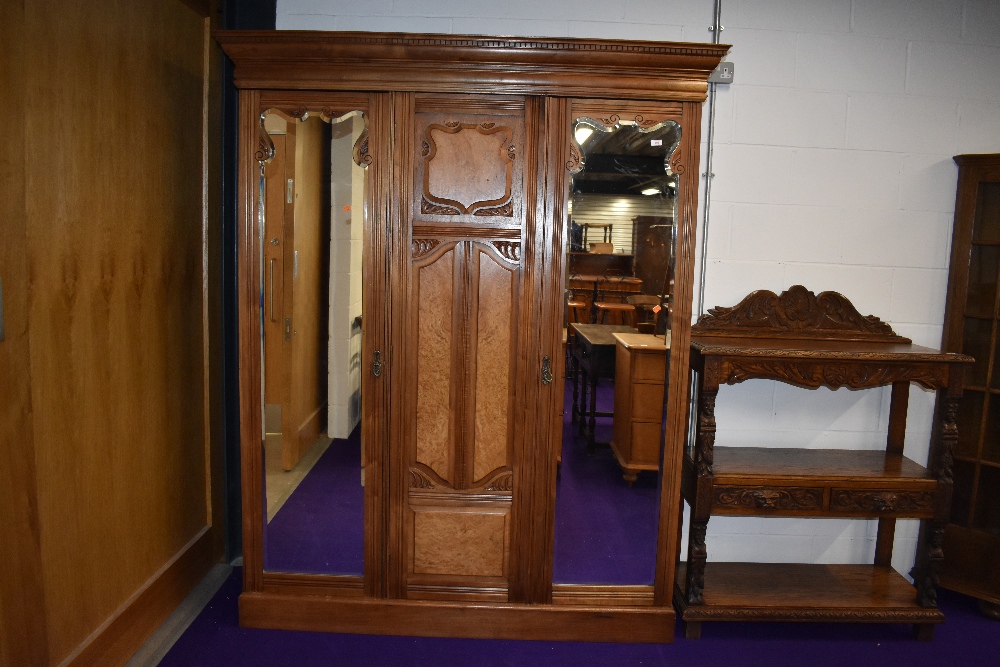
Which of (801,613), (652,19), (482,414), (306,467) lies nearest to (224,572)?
(306,467)

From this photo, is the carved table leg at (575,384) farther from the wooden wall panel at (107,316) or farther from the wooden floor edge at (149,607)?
the wooden floor edge at (149,607)

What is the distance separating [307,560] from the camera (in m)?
2.25

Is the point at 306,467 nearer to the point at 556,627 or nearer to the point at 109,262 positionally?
the point at 109,262

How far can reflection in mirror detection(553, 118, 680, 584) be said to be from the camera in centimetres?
206

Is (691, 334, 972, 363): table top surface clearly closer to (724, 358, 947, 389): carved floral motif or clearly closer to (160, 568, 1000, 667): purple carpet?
(724, 358, 947, 389): carved floral motif

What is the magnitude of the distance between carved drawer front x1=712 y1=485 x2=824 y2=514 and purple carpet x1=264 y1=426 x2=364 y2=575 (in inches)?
51.0

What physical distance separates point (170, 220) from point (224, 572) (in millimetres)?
1463

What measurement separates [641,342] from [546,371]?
14.4 inches

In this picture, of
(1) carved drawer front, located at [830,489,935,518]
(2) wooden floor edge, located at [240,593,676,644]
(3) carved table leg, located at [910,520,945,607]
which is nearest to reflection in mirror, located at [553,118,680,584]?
(2) wooden floor edge, located at [240,593,676,644]

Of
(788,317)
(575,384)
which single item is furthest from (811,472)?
(575,384)

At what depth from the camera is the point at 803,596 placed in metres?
2.36

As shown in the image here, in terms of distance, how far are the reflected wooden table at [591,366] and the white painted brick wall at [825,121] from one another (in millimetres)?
581

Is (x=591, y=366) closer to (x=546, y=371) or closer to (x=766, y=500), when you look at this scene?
(x=546, y=371)

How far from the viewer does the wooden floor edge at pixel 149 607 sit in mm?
1878
